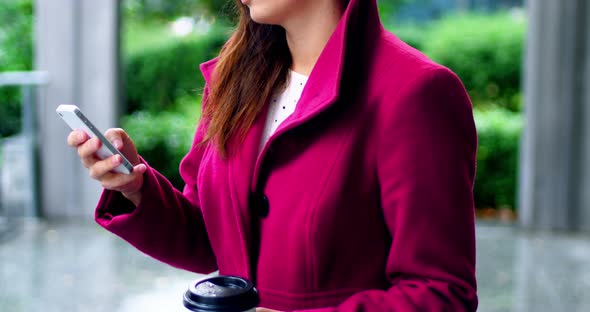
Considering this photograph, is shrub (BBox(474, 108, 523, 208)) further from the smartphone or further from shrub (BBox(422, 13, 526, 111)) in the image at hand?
the smartphone

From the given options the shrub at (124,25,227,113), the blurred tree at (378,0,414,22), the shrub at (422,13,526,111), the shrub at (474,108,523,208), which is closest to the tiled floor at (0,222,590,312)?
the shrub at (474,108,523,208)

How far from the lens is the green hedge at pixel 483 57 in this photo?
788 centimetres

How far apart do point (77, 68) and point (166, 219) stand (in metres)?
4.88

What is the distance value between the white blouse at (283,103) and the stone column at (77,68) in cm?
476

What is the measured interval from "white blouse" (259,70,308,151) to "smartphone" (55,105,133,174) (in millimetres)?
261

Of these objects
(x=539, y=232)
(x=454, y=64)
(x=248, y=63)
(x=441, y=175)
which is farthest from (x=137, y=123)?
(x=441, y=175)

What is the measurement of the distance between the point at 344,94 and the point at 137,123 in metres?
6.26

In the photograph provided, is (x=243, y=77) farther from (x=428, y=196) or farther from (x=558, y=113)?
(x=558, y=113)

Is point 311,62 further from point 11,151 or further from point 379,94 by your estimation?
point 11,151

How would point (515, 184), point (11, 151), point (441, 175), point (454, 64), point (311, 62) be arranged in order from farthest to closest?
point (454, 64) → point (515, 184) → point (11, 151) → point (311, 62) → point (441, 175)

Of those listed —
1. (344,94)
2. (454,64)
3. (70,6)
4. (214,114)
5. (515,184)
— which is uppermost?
(344,94)

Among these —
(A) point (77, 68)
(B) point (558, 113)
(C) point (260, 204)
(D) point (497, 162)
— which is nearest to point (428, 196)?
(C) point (260, 204)

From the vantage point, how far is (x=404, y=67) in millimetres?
1264

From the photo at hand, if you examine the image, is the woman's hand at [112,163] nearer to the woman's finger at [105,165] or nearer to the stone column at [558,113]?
the woman's finger at [105,165]
